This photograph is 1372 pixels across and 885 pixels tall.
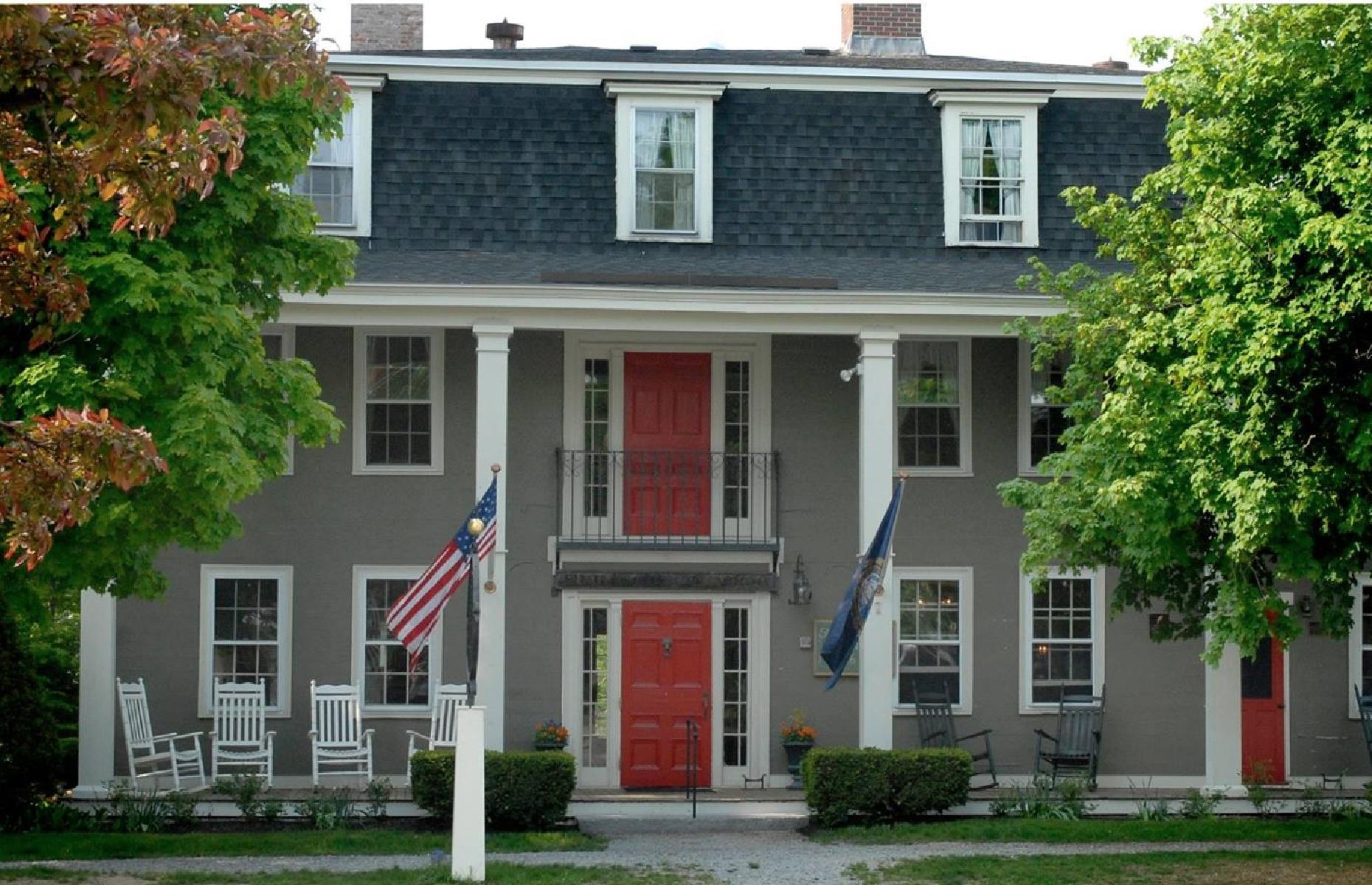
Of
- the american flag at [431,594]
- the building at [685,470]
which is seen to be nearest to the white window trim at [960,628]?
the building at [685,470]

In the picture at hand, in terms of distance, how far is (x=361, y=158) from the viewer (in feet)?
64.0

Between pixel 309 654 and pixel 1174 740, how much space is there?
9.35 m

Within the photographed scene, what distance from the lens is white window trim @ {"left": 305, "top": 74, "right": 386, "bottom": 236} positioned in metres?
19.4

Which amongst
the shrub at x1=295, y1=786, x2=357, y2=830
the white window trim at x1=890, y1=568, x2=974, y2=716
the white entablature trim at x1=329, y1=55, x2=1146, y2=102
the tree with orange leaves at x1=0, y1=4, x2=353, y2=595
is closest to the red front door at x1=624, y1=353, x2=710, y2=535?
the white window trim at x1=890, y1=568, x2=974, y2=716

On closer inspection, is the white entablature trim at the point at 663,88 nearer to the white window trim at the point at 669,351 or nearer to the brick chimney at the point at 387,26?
the white window trim at the point at 669,351

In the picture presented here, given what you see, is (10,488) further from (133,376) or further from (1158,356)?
(1158,356)

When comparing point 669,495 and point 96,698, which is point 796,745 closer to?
point 669,495

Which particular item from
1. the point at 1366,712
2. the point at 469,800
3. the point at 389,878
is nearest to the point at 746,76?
the point at 469,800

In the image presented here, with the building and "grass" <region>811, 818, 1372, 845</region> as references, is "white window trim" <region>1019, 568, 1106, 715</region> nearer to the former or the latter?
the building

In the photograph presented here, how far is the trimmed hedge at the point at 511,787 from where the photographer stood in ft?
53.3

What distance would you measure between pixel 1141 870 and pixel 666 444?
727 centimetres

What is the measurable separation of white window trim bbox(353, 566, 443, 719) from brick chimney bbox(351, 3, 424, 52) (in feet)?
25.4

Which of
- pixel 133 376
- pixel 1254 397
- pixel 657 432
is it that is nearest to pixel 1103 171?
pixel 657 432

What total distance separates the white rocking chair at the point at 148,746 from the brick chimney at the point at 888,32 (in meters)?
12.6
